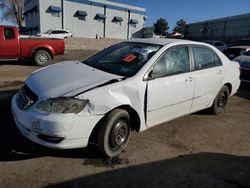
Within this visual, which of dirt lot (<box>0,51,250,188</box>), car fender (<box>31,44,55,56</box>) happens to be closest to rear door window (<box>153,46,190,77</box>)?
dirt lot (<box>0,51,250,188</box>)

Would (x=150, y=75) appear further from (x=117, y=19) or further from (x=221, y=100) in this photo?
(x=117, y=19)

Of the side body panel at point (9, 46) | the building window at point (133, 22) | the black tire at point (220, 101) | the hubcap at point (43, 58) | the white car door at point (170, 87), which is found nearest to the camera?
the white car door at point (170, 87)

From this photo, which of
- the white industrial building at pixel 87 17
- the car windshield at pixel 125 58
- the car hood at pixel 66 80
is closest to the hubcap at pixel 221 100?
the car windshield at pixel 125 58

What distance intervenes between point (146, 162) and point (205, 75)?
207cm

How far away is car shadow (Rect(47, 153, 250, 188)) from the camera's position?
2859 millimetres

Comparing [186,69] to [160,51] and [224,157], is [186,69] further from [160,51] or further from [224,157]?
[224,157]

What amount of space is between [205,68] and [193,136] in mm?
1282

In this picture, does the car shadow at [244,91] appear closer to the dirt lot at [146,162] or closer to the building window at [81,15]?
the dirt lot at [146,162]

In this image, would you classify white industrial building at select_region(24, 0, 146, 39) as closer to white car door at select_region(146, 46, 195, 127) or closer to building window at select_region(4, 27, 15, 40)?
building window at select_region(4, 27, 15, 40)

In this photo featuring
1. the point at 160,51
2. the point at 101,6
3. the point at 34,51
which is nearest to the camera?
the point at 160,51

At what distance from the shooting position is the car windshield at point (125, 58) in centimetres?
365

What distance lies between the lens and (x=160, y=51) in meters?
3.82

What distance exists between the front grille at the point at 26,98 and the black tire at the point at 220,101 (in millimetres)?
3583

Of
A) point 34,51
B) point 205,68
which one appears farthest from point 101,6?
point 205,68
